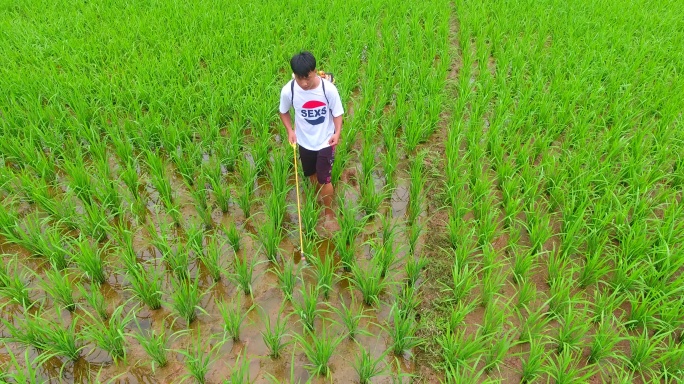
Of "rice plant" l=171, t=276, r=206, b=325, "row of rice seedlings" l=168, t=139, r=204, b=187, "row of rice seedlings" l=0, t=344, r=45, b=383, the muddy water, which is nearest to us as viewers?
"row of rice seedlings" l=0, t=344, r=45, b=383

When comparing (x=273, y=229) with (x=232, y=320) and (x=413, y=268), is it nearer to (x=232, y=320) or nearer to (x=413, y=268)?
(x=232, y=320)

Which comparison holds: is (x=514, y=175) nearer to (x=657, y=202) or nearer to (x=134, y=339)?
(x=657, y=202)

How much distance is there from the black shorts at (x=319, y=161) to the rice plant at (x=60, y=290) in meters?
1.52

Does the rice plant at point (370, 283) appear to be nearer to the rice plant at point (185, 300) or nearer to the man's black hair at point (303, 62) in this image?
the rice plant at point (185, 300)

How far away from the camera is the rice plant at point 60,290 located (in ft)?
6.91

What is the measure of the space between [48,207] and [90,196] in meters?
0.25

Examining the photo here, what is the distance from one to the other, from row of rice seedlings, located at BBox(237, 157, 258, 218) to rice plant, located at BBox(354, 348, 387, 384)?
4.29 feet

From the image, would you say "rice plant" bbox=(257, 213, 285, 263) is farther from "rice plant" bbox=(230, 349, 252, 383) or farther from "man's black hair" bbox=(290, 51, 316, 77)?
"man's black hair" bbox=(290, 51, 316, 77)

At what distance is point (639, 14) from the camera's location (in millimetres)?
5395

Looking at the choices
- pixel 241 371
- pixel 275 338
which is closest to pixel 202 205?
pixel 275 338

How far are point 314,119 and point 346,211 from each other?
0.63 meters

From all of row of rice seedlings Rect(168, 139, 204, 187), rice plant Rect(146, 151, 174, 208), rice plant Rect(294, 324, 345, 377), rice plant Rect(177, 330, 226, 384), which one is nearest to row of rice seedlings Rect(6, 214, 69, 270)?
rice plant Rect(146, 151, 174, 208)

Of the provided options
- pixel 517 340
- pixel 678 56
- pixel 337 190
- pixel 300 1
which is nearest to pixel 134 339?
pixel 337 190

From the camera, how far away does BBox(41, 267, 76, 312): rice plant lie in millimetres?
2107
